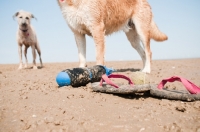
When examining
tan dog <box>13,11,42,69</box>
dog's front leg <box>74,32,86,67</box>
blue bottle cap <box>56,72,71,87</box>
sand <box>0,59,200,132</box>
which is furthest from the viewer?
tan dog <box>13,11,42,69</box>

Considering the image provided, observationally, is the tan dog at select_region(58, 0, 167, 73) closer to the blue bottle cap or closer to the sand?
the blue bottle cap

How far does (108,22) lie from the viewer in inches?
235

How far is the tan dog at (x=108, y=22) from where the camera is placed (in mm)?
5125

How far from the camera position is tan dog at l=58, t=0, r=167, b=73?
5.12 m

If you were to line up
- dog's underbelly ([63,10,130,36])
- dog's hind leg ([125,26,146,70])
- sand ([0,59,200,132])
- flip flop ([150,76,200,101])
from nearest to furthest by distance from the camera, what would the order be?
1. sand ([0,59,200,132])
2. flip flop ([150,76,200,101])
3. dog's underbelly ([63,10,130,36])
4. dog's hind leg ([125,26,146,70])

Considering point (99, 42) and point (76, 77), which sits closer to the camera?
point (76, 77)

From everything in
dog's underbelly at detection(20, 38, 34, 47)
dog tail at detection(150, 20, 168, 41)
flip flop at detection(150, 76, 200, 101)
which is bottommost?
flip flop at detection(150, 76, 200, 101)

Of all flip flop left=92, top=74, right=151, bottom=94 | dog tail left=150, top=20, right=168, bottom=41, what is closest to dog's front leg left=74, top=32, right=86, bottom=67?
dog tail left=150, top=20, right=168, bottom=41

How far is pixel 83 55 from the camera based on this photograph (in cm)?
588

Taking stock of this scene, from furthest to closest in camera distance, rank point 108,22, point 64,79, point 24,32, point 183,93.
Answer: point 24,32 < point 108,22 < point 64,79 < point 183,93

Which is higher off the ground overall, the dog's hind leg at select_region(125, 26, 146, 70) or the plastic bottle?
the dog's hind leg at select_region(125, 26, 146, 70)

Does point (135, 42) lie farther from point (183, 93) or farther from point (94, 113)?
point (94, 113)

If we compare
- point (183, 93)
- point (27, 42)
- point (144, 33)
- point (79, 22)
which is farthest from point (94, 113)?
point (27, 42)

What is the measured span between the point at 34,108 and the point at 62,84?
43.8 inches
